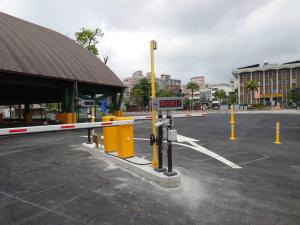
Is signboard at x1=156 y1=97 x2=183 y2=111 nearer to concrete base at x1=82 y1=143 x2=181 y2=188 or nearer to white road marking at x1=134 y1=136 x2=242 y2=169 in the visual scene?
concrete base at x1=82 y1=143 x2=181 y2=188

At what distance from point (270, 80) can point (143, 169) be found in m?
106

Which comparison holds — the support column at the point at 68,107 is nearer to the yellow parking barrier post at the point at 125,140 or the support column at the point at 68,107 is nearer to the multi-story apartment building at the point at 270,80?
the yellow parking barrier post at the point at 125,140

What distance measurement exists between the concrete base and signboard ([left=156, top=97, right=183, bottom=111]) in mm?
1545

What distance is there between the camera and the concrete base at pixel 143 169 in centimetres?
518

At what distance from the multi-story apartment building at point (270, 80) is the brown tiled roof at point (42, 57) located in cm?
8476

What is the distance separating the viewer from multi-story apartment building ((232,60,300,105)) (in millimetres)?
93938

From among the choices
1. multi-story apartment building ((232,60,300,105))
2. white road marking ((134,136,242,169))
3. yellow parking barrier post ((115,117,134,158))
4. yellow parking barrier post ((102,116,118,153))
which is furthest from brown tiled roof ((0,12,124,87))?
multi-story apartment building ((232,60,300,105))

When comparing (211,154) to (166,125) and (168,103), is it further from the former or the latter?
(168,103)

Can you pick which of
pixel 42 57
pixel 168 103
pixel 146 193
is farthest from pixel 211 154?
pixel 42 57

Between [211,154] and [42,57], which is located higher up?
[42,57]

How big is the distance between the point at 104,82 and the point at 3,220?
71.4ft

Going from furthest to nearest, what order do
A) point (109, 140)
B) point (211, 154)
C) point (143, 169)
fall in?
point (211, 154) → point (109, 140) → point (143, 169)

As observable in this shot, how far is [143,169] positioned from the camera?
19.4 feet

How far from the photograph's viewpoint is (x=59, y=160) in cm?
781
